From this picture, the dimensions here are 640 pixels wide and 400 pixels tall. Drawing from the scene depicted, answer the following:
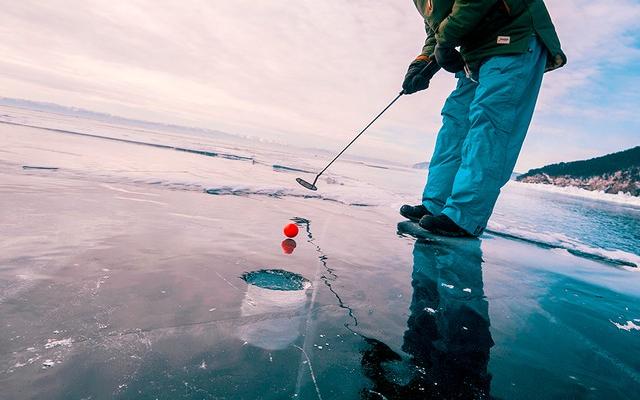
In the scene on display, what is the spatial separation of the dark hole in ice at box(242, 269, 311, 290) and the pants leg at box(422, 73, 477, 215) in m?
2.05

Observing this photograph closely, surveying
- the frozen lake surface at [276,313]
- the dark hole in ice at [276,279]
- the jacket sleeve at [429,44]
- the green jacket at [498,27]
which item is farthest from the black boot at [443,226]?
the jacket sleeve at [429,44]

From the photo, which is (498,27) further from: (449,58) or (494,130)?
(494,130)

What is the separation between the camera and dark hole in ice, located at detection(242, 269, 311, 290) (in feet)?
4.58

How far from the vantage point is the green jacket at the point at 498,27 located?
7.98 ft

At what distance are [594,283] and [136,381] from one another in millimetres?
2465

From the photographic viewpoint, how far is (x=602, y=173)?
26.1 meters

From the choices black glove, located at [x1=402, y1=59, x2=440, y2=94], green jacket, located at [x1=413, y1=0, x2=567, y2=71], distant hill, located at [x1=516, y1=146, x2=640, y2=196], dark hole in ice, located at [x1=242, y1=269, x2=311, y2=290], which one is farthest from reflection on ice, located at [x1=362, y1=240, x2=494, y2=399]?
distant hill, located at [x1=516, y1=146, x2=640, y2=196]

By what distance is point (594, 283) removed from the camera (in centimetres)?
209

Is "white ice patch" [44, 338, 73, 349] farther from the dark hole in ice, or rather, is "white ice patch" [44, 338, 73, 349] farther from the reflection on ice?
the reflection on ice

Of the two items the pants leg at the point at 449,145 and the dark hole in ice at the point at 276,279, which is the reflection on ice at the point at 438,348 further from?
the pants leg at the point at 449,145

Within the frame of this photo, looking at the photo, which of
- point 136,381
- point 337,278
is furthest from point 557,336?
point 136,381

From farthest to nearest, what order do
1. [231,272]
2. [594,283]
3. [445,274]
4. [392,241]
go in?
[392,241] < [594,283] < [445,274] < [231,272]

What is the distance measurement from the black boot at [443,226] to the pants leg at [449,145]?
52 cm

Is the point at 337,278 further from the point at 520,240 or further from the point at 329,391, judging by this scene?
the point at 520,240
